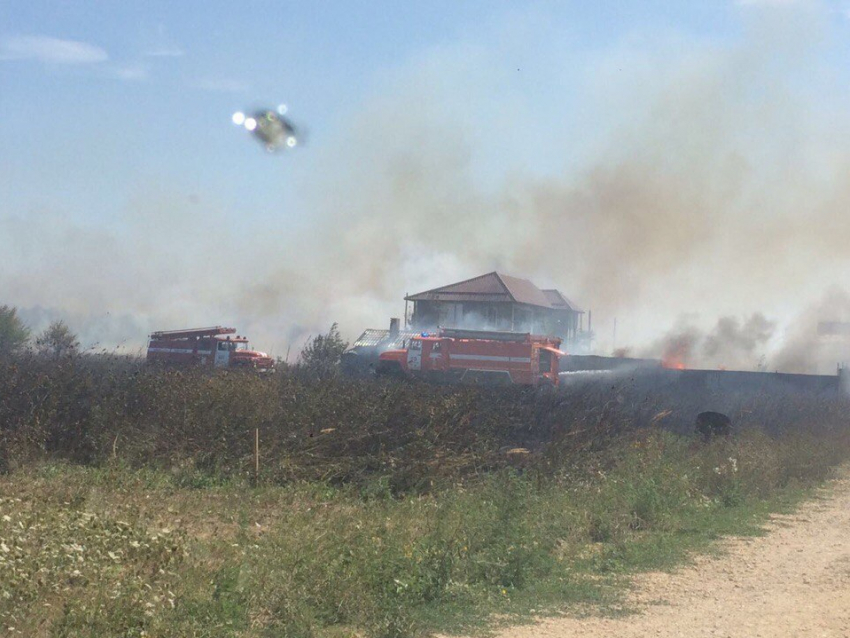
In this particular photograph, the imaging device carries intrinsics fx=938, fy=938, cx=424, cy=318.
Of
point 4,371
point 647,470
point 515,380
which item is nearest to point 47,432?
point 4,371

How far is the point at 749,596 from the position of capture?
30.0 ft

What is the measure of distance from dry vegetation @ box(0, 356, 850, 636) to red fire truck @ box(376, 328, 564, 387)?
7.82 m

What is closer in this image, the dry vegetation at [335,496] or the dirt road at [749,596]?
the dry vegetation at [335,496]

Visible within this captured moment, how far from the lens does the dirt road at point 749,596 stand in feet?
25.8

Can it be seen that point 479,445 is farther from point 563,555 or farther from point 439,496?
point 563,555

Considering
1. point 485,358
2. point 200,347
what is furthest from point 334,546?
point 200,347

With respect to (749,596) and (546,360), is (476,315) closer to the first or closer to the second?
(546,360)

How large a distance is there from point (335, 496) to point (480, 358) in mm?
17030

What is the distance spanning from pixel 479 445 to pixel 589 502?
273 cm

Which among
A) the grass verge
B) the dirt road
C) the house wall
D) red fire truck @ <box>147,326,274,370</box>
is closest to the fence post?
the grass verge

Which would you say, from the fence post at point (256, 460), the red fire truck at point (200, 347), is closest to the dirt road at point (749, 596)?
the fence post at point (256, 460)

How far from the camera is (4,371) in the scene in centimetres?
1477

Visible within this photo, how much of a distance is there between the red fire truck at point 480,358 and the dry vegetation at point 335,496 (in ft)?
25.7

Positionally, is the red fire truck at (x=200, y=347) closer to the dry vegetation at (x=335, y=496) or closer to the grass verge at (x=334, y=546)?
the dry vegetation at (x=335, y=496)
